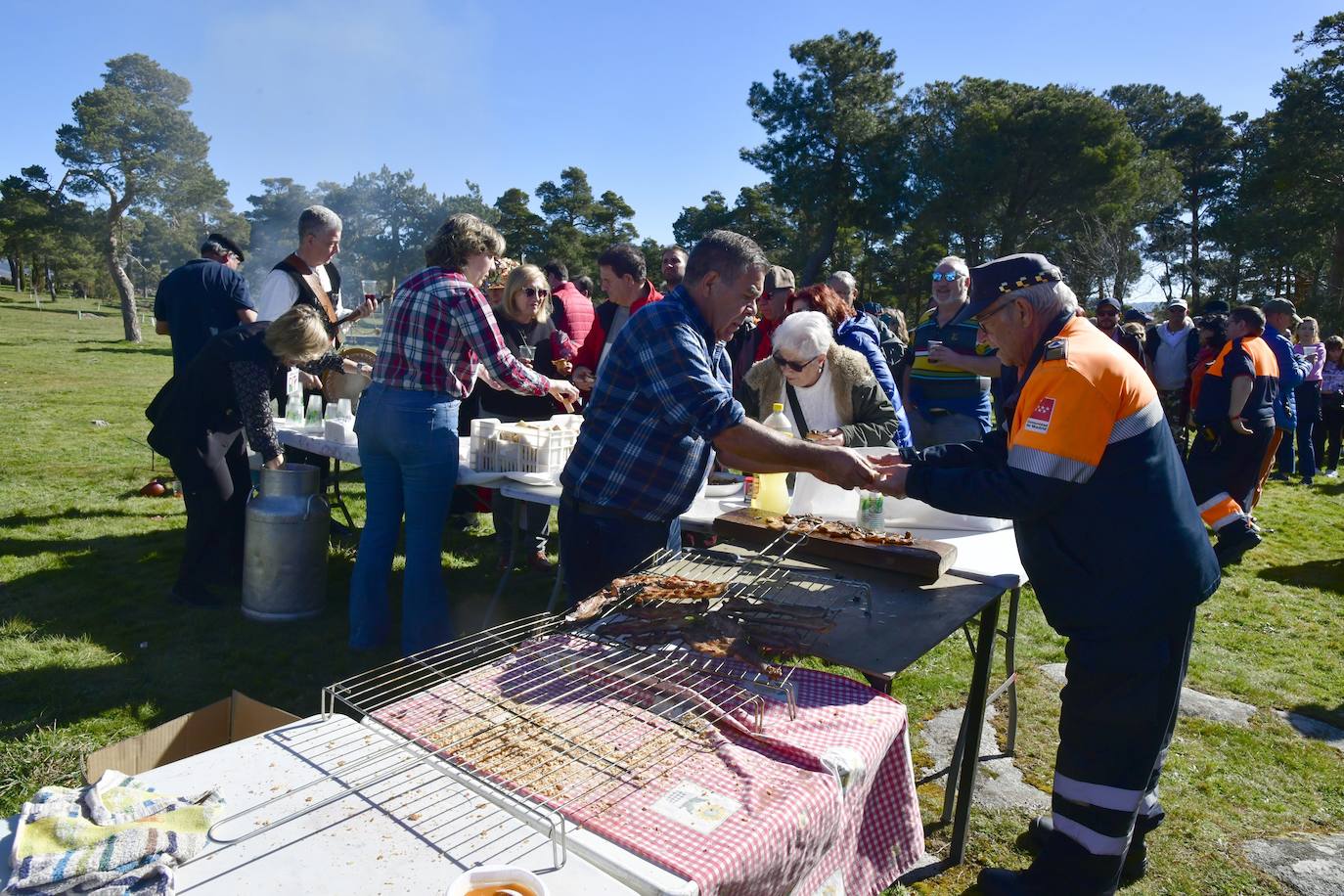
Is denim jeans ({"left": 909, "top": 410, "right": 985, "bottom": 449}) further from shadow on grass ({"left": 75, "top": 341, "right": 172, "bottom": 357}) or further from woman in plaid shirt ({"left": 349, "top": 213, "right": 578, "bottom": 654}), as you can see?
shadow on grass ({"left": 75, "top": 341, "right": 172, "bottom": 357})

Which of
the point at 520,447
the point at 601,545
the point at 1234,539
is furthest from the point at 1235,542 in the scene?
the point at 520,447

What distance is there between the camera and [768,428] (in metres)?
2.77

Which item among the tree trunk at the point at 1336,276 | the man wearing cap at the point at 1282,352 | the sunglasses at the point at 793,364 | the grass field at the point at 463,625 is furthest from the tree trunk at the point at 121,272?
the tree trunk at the point at 1336,276

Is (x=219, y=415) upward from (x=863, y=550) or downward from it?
upward

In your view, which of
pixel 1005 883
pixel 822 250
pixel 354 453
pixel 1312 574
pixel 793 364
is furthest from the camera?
pixel 822 250

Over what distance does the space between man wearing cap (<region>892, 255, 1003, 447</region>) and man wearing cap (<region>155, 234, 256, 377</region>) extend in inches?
190

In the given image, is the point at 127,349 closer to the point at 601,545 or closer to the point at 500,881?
the point at 601,545

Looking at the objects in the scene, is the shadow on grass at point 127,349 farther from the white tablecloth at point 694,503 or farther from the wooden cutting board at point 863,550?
the wooden cutting board at point 863,550

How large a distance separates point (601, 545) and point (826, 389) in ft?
6.15

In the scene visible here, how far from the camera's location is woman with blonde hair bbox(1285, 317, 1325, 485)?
11.0 metres

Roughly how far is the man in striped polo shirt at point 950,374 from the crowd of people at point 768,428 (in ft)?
0.07

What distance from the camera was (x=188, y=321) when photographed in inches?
221

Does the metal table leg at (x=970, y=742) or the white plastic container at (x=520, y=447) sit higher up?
the white plastic container at (x=520, y=447)

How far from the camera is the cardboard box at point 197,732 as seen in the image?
6.79 ft
